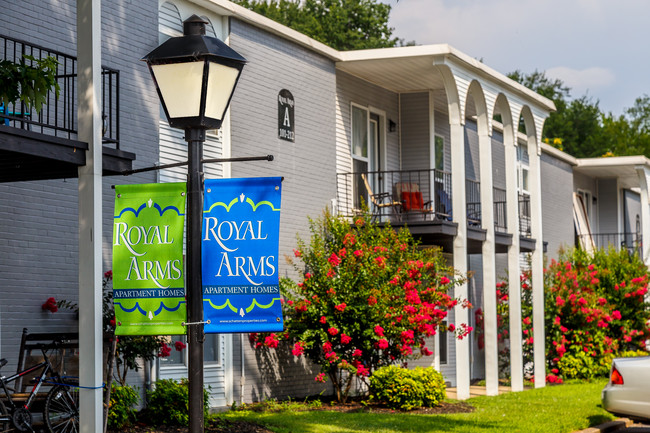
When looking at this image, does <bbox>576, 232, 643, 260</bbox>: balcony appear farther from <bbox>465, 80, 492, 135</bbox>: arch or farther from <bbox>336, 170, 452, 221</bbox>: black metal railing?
<bbox>465, 80, 492, 135</bbox>: arch

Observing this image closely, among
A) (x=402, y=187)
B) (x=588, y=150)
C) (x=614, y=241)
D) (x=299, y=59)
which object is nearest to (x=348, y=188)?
(x=402, y=187)

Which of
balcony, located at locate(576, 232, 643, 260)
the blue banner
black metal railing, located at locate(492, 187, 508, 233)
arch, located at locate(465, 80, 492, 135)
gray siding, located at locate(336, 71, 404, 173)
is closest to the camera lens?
the blue banner

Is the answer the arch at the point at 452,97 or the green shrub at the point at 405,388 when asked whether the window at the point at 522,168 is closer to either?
the arch at the point at 452,97

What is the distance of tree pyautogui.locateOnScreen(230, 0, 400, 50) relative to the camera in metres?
46.0

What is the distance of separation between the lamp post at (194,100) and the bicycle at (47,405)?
3.34 meters

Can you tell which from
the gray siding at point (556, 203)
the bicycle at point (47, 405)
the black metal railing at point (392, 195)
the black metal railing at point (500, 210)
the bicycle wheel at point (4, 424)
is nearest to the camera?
the bicycle wheel at point (4, 424)

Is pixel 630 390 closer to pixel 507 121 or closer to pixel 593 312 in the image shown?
pixel 507 121

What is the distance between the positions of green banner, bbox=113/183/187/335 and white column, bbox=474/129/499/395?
13076 mm

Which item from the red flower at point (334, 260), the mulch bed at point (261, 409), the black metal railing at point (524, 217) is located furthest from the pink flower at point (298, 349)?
the black metal railing at point (524, 217)

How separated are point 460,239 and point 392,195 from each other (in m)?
1.89

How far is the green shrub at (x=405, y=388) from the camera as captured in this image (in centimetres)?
1598

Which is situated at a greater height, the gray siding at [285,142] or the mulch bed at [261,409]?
the gray siding at [285,142]

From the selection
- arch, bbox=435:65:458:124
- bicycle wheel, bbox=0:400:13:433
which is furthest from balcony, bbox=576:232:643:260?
bicycle wheel, bbox=0:400:13:433

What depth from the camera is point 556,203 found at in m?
30.5
